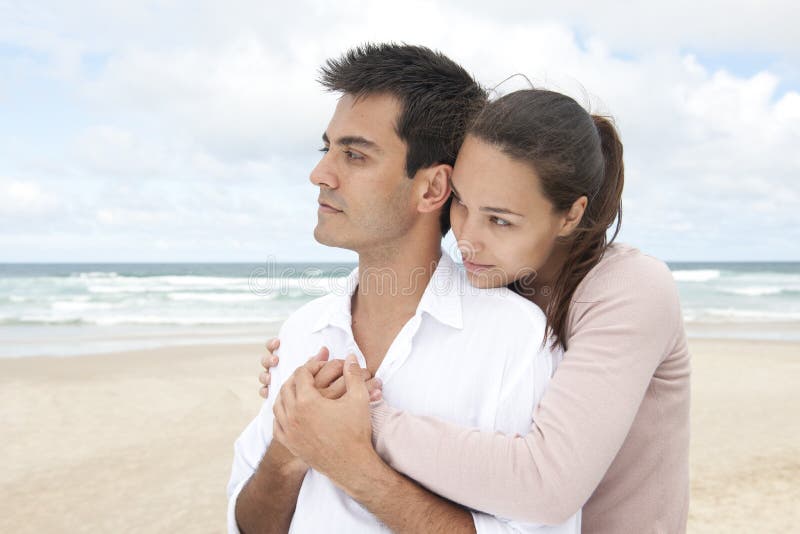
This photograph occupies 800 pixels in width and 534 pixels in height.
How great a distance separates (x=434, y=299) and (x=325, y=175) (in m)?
0.54

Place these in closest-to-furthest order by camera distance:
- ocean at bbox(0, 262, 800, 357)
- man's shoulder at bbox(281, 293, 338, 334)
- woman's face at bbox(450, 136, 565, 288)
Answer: woman's face at bbox(450, 136, 565, 288)
man's shoulder at bbox(281, 293, 338, 334)
ocean at bbox(0, 262, 800, 357)

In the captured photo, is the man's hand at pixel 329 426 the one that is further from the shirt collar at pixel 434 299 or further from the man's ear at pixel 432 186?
the man's ear at pixel 432 186

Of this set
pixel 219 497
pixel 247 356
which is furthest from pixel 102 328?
pixel 219 497

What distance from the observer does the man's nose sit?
7.36ft

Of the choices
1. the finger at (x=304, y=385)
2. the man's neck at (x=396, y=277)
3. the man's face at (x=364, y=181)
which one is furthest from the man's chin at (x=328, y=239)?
the finger at (x=304, y=385)

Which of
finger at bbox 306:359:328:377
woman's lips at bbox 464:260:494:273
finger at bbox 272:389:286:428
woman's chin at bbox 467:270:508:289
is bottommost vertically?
finger at bbox 272:389:286:428

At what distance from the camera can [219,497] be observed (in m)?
5.75

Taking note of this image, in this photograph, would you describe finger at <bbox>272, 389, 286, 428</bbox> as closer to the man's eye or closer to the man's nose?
the man's nose

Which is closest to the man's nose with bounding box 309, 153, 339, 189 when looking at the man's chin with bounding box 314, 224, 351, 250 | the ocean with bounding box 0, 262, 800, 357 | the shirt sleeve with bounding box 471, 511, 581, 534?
the man's chin with bounding box 314, 224, 351, 250

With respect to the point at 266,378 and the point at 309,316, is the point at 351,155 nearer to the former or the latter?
the point at 309,316

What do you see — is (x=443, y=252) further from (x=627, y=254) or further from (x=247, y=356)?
(x=247, y=356)

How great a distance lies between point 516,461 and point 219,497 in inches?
184

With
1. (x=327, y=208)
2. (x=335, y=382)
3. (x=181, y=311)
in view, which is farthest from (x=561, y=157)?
(x=181, y=311)

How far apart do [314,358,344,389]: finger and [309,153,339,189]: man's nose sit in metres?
0.61
